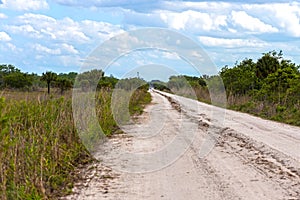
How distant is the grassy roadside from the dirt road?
448 millimetres

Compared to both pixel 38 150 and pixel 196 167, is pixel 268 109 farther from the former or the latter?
pixel 38 150

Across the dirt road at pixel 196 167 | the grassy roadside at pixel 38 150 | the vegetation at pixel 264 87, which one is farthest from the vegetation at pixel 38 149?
the vegetation at pixel 264 87

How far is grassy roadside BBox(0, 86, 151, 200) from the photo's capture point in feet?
21.9

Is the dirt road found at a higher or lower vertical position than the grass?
lower

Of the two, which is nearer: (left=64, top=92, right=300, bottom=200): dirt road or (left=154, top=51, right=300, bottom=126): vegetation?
(left=64, top=92, right=300, bottom=200): dirt road

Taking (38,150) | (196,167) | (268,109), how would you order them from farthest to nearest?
(268,109)
(196,167)
(38,150)

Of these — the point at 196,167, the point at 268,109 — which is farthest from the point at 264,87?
the point at 196,167

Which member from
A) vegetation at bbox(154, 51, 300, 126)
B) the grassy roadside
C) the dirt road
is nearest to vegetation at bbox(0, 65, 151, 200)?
the grassy roadside

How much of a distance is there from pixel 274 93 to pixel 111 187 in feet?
73.1

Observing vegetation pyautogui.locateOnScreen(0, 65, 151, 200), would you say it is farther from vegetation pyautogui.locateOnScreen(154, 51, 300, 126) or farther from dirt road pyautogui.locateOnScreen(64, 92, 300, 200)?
vegetation pyautogui.locateOnScreen(154, 51, 300, 126)

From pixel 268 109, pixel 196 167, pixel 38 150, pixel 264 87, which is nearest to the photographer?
pixel 38 150

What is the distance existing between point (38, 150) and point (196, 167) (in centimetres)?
312

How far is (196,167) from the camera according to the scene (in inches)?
360

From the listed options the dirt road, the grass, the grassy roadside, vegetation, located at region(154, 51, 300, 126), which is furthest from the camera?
vegetation, located at region(154, 51, 300, 126)
